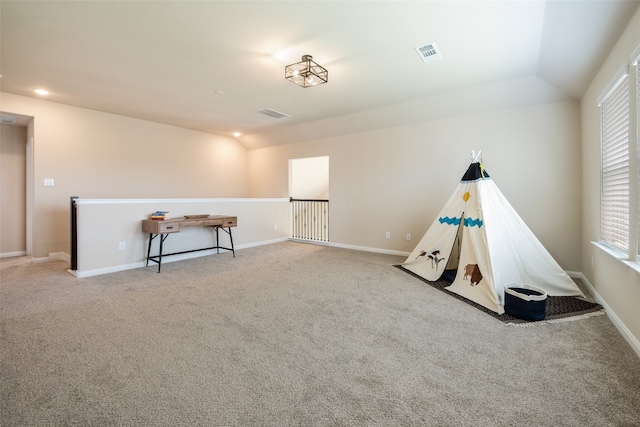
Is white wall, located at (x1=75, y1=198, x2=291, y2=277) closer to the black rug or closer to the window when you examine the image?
the black rug

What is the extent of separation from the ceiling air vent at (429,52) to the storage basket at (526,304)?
2.50 meters

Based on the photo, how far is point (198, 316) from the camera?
8.63ft

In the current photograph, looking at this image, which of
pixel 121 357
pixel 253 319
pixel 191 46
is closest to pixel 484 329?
pixel 253 319

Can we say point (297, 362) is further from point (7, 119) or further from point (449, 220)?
point (7, 119)

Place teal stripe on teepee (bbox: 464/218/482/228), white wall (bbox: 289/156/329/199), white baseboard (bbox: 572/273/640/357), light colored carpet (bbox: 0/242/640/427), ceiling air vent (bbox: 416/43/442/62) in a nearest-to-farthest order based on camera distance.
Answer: light colored carpet (bbox: 0/242/640/427) → white baseboard (bbox: 572/273/640/357) → ceiling air vent (bbox: 416/43/442/62) → teal stripe on teepee (bbox: 464/218/482/228) → white wall (bbox: 289/156/329/199)

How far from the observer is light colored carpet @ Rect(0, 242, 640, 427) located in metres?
1.45

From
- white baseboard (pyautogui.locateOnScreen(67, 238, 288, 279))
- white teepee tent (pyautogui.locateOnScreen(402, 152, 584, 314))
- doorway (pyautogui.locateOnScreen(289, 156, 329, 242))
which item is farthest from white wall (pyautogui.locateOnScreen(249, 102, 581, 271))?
white baseboard (pyautogui.locateOnScreen(67, 238, 288, 279))

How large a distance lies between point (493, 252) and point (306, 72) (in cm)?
280

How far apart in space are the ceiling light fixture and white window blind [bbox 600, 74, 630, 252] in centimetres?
268

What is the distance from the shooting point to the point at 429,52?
300cm

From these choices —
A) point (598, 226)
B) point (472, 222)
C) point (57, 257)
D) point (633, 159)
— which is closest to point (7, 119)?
point (57, 257)

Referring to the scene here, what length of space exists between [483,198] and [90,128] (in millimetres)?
6331

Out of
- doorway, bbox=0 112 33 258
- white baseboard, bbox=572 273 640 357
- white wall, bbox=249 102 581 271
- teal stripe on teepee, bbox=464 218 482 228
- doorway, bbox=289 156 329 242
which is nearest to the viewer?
white baseboard, bbox=572 273 640 357

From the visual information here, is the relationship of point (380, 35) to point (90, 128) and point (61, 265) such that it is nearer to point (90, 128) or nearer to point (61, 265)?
point (90, 128)
